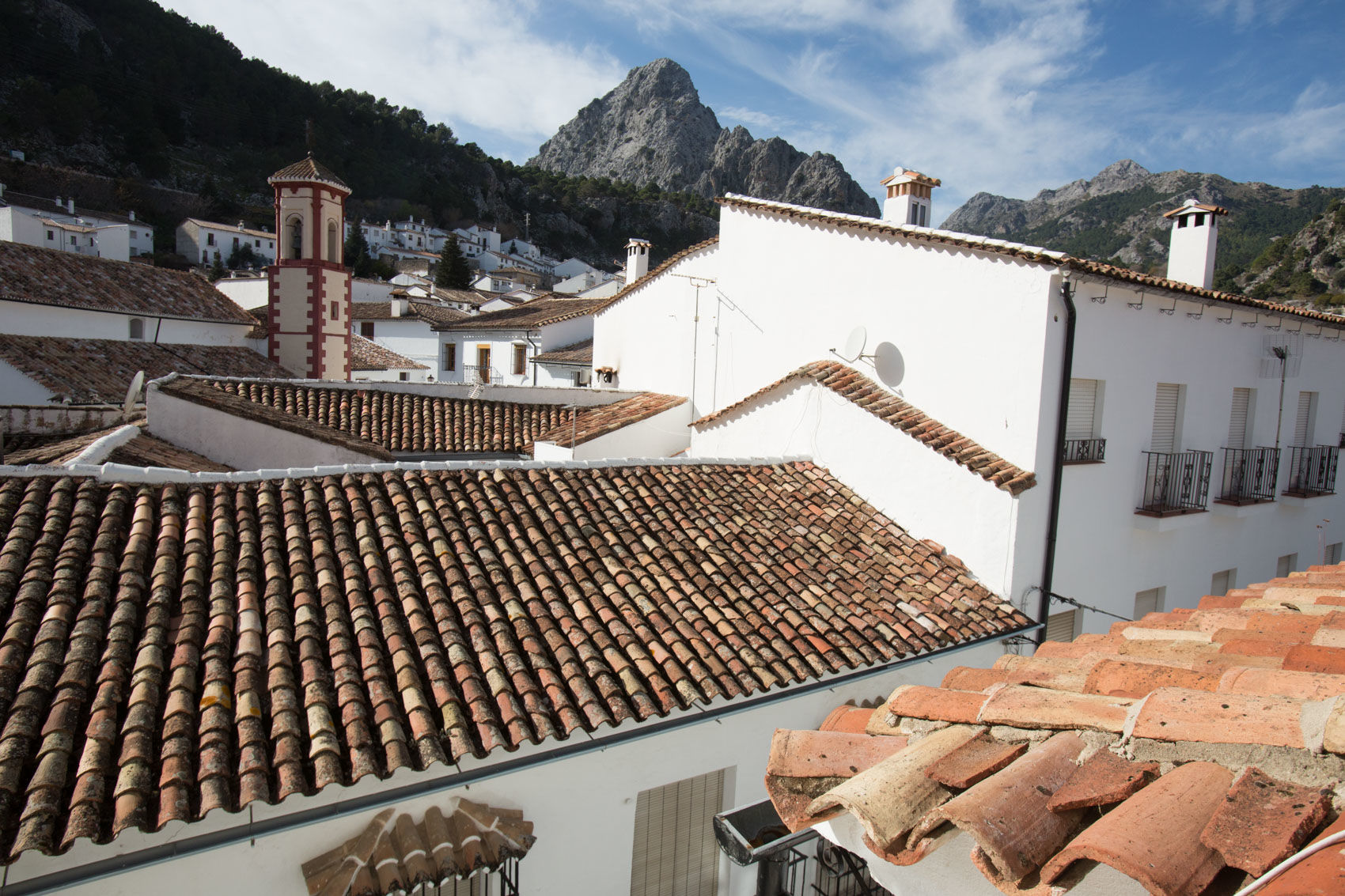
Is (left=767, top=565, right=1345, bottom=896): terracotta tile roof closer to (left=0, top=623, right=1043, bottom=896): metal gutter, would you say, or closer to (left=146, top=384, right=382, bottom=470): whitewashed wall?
(left=0, top=623, right=1043, bottom=896): metal gutter

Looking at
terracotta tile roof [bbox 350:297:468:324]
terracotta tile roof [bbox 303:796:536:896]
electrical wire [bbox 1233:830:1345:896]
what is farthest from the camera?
terracotta tile roof [bbox 350:297:468:324]

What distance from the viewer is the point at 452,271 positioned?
63.9 m

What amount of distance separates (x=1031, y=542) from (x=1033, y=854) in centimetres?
759

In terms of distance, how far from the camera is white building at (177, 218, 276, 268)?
61781mm

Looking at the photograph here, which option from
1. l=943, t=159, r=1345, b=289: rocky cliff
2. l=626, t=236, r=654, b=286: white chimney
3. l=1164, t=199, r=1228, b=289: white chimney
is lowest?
l=1164, t=199, r=1228, b=289: white chimney

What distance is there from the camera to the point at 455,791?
5.04 metres

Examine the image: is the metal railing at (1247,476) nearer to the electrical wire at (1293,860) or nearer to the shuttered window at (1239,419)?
the shuttered window at (1239,419)

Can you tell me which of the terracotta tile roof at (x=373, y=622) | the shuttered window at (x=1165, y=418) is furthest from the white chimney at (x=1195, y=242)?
the terracotta tile roof at (x=373, y=622)

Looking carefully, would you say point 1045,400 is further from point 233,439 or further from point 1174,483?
point 233,439

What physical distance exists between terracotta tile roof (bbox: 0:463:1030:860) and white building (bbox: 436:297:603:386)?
63.9 feet

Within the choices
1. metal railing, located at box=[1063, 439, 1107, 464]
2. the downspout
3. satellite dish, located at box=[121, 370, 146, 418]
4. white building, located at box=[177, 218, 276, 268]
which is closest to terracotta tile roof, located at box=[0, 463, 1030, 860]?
the downspout

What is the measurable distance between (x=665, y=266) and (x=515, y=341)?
15438mm

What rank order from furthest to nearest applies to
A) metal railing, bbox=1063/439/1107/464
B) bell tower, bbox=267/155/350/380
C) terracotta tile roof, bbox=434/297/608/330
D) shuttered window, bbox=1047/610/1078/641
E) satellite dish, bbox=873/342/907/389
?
terracotta tile roof, bbox=434/297/608/330
bell tower, bbox=267/155/350/380
satellite dish, bbox=873/342/907/389
shuttered window, bbox=1047/610/1078/641
metal railing, bbox=1063/439/1107/464

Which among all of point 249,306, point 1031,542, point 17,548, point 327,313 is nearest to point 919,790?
point 17,548
